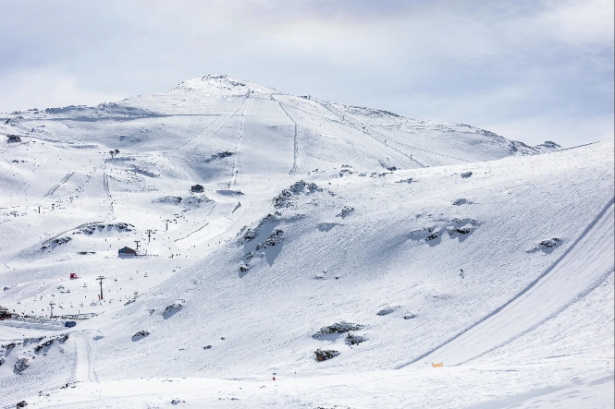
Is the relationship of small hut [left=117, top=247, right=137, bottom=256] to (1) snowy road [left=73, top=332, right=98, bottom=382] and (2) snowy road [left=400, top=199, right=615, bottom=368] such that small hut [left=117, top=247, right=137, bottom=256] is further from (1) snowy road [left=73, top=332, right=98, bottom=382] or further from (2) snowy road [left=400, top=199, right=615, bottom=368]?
(2) snowy road [left=400, top=199, right=615, bottom=368]

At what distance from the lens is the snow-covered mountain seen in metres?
26.8

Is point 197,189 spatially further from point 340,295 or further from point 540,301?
point 540,301

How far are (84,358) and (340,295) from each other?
21.7 m

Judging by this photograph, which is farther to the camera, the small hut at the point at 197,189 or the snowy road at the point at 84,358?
the small hut at the point at 197,189

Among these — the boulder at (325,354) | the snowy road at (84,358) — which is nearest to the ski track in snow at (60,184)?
the snowy road at (84,358)

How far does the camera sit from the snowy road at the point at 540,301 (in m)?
33.0

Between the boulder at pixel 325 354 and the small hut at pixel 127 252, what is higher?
the small hut at pixel 127 252

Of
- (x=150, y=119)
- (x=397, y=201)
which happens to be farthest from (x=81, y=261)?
(x=150, y=119)

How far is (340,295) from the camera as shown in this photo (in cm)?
4700

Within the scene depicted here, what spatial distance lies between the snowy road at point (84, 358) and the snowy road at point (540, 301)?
81.2 feet

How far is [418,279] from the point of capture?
148ft

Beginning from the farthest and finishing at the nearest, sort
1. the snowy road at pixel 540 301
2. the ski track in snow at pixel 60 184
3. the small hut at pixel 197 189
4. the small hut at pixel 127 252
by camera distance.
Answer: the small hut at pixel 197 189 < the ski track in snow at pixel 60 184 < the small hut at pixel 127 252 < the snowy road at pixel 540 301

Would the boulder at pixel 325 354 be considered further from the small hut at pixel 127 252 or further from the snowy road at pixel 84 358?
the small hut at pixel 127 252

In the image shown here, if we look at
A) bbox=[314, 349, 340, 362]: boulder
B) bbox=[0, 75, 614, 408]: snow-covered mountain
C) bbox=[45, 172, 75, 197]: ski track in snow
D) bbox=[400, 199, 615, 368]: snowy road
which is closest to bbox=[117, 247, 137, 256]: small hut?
bbox=[0, 75, 614, 408]: snow-covered mountain
